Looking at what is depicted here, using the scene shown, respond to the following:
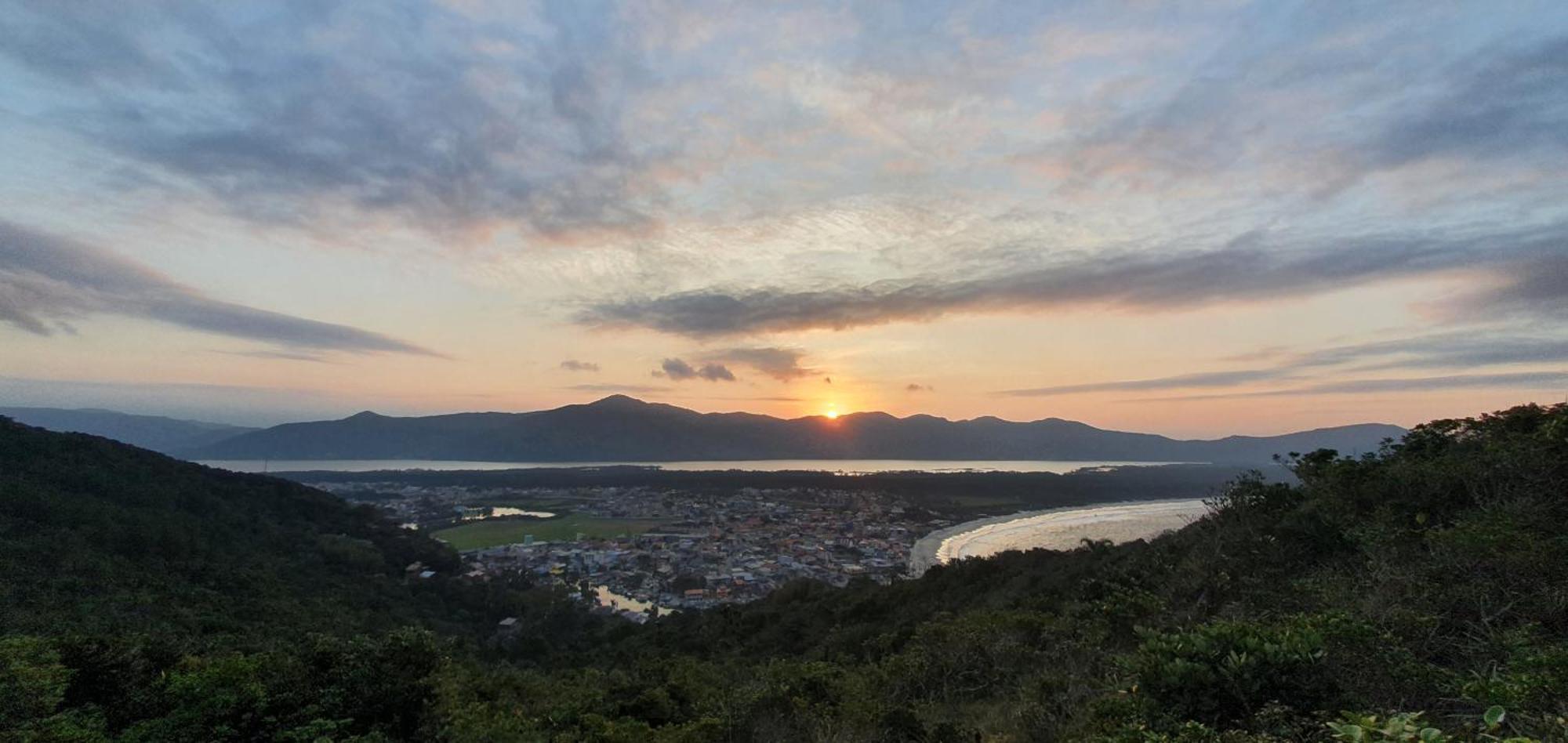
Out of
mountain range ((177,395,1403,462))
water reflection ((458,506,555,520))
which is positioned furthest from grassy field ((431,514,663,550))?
mountain range ((177,395,1403,462))

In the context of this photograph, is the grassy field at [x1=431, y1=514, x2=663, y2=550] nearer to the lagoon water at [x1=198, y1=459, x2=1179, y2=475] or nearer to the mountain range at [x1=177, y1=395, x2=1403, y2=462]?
the lagoon water at [x1=198, y1=459, x2=1179, y2=475]

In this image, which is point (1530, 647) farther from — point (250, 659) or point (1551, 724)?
point (250, 659)

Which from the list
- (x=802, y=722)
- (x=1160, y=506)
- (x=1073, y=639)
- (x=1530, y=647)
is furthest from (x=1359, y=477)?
(x=1160, y=506)

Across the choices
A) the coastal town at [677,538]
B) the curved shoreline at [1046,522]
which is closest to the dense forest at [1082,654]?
the coastal town at [677,538]

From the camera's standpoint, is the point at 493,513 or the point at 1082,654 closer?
the point at 1082,654

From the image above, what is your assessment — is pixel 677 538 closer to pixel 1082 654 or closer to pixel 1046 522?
pixel 1046 522

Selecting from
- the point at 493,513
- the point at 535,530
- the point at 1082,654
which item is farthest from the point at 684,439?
the point at 1082,654
